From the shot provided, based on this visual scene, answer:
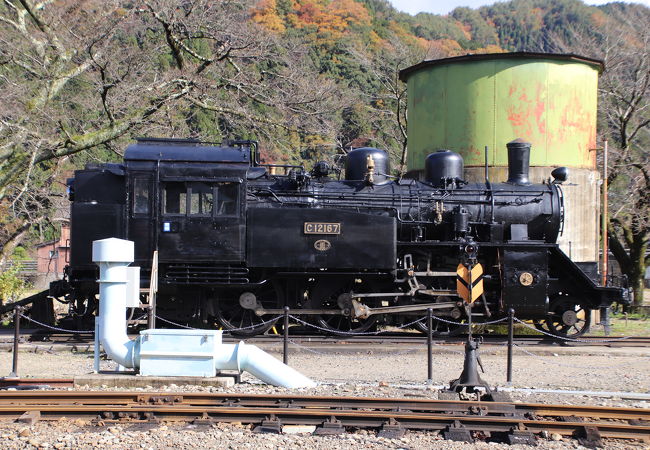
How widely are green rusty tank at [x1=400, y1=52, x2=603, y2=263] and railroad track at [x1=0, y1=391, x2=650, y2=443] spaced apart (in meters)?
10.3

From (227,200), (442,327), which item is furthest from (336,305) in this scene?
(227,200)

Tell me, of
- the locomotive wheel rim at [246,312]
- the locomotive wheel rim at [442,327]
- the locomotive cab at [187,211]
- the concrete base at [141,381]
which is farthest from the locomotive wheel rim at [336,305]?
the concrete base at [141,381]

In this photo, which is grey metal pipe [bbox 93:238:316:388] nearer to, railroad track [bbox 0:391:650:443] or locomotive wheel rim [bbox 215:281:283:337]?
railroad track [bbox 0:391:650:443]

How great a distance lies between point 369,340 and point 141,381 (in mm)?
5105

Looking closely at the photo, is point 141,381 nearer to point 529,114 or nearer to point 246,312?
point 246,312

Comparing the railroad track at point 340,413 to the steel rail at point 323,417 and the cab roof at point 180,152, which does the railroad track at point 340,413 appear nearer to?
the steel rail at point 323,417

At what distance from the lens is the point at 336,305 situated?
41.5 feet

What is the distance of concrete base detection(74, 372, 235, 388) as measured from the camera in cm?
790

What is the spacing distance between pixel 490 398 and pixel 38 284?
28.6 metres

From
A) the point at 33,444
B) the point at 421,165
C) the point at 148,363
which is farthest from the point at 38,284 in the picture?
the point at 33,444

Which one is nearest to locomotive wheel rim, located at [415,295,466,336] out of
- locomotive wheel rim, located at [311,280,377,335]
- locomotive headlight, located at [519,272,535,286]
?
locomotive wheel rim, located at [311,280,377,335]

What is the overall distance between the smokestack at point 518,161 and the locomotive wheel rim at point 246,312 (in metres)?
5.17

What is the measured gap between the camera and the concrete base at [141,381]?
790cm

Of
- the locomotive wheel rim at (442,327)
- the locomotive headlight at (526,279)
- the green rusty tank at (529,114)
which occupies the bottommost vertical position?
the locomotive wheel rim at (442,327)
